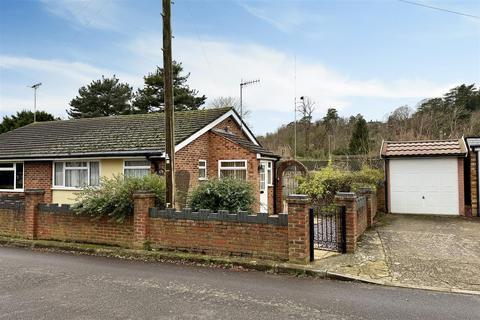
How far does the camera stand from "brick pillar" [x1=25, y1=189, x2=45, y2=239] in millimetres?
10000

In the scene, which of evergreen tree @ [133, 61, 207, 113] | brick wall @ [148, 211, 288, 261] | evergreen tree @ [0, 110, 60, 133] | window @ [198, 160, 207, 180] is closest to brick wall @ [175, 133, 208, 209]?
window @ [198, 160, 207, 180]

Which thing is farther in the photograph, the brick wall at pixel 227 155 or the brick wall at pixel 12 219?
the brick wall at pixel 227 155

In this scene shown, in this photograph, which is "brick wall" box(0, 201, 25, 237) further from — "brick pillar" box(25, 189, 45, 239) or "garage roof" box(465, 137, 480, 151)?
"garage roof" box(465, 137, 480, 151)

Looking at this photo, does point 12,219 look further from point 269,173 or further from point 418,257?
point 418,257

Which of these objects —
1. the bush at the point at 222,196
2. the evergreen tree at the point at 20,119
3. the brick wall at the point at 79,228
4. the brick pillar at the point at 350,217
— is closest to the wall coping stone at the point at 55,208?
the brick wall at the point at 79,228

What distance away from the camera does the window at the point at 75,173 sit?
1430 centimetres

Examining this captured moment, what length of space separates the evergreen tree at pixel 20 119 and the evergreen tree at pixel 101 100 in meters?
9.47

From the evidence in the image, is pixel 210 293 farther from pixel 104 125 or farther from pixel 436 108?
pixel 436 108

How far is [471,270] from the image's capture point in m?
6.64

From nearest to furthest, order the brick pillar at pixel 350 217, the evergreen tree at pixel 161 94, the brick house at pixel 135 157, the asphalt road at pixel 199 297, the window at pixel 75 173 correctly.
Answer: the asphalt road at pixel 199 297 < the brick pillar at pixel 350 217 < the brick house at pixel 135 157 < the window at pixel 75 173 < the evergreen tree at pixel 161 94

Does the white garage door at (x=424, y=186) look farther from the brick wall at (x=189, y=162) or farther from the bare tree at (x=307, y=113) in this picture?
Answer: the bare tree at (x=307, y=113)

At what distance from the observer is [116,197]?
8.91 meters

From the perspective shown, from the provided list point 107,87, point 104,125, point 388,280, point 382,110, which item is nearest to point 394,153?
point 388,280

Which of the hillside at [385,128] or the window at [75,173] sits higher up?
the hillside at [385,128]
